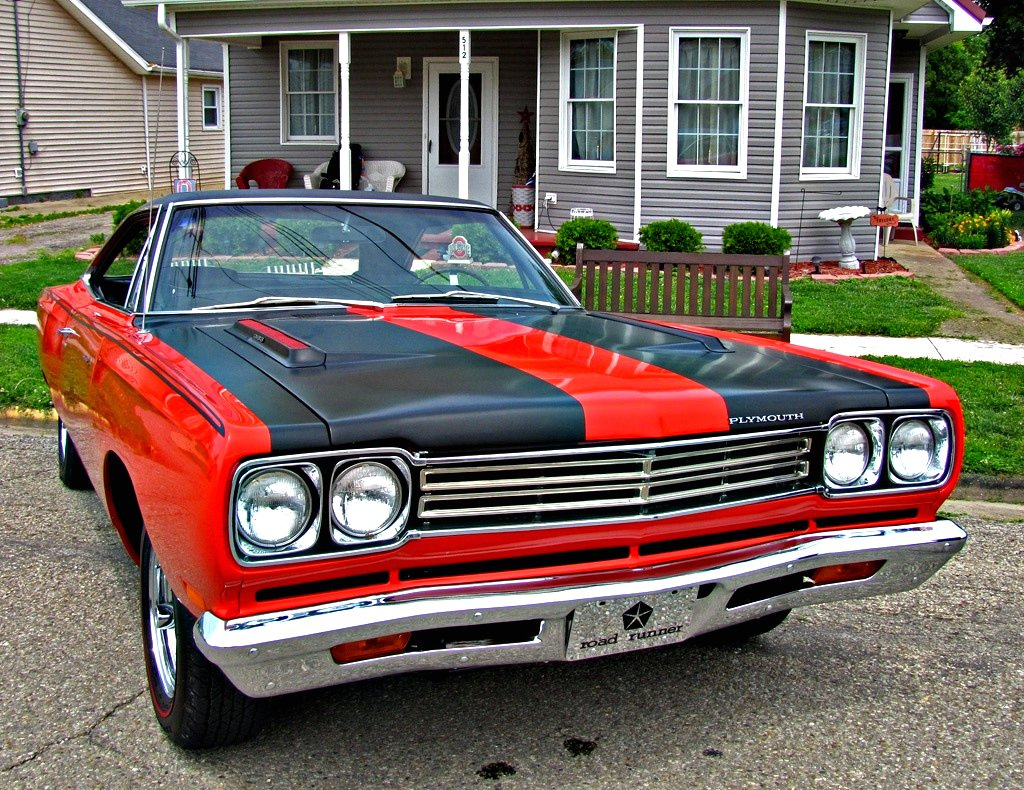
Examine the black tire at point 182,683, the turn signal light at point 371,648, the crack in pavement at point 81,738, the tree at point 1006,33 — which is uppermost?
the tree at point 1006,33

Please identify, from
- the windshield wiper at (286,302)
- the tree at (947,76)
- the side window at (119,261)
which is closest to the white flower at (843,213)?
the side window at (119,261)

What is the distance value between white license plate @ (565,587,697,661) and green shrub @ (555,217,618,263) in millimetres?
10066

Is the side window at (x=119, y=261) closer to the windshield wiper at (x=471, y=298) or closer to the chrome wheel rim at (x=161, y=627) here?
the windshield wiper at (x=471, y=298)

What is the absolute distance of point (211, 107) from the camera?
97.6 feet

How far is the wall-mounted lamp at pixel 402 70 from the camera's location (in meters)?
17.1

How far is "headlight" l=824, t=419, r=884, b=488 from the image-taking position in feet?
11.3

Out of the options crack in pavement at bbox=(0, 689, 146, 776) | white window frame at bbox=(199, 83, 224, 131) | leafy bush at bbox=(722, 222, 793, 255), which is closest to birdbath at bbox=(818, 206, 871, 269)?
leafy bush at bbox=(722, 222, 793, 255)

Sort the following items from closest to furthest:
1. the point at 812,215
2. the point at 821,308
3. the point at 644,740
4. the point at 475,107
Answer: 1. the point at 644,740
2. the point at 821,308
3. the point at 812,215
4. the point at 475,107

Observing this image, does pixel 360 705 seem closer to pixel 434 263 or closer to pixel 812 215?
pixel 434 263

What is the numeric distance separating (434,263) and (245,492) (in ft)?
7.06

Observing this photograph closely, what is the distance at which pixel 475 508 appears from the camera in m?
2.99

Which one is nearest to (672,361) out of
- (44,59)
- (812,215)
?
(812,215)

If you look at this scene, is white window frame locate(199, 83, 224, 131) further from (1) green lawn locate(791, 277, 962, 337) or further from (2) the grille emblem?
(2) the grille emblem

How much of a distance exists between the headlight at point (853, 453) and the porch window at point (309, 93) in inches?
602
